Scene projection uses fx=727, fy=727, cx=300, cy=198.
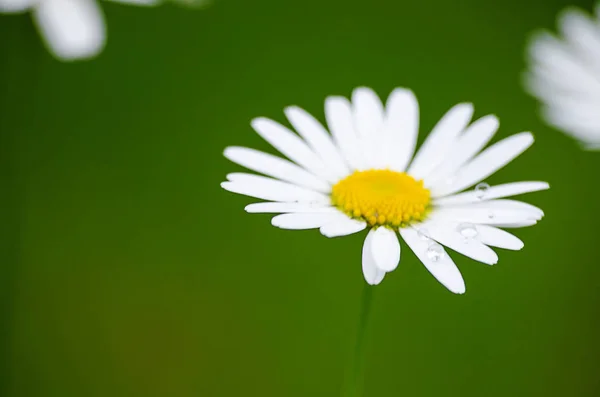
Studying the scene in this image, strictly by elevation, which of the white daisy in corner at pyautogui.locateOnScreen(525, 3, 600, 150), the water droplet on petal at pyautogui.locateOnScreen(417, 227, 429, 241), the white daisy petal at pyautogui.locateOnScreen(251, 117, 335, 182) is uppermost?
the white daisy in corner at pyautogui.locateOnScreen(525, 3, 600, 150)

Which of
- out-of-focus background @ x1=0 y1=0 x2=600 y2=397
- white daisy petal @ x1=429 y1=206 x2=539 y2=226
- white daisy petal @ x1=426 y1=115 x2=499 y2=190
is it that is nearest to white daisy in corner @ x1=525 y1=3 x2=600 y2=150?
out-of-focus background @ x1=0 y1=0 x2=600 y2=397

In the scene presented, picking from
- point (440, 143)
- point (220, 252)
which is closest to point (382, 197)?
point (440, 143)

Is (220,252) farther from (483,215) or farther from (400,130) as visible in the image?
(483,215)

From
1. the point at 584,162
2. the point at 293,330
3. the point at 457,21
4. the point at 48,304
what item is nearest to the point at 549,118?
the point at 584,162

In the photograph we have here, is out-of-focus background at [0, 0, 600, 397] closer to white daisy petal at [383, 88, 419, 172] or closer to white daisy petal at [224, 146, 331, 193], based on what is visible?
white daisy petal at [224, 146, 331, 193]

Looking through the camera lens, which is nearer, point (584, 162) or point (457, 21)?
point (584, 162)

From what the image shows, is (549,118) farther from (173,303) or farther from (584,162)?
(173,303)
